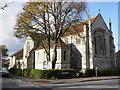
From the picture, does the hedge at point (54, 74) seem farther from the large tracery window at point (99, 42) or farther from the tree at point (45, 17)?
the large tracery window at point (99, 42)

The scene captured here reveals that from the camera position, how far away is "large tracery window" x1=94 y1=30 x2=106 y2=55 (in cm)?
3550

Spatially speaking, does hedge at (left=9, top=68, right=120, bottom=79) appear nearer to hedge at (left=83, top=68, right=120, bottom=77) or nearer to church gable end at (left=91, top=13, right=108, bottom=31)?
hedge at (left=83, top=68, right=120, bottom=77)

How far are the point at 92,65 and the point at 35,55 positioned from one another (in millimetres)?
15484

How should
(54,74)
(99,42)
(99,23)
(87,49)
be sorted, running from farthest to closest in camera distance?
(99,23) → (99,42) → (87,49) → (54,74)

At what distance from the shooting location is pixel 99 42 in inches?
1428

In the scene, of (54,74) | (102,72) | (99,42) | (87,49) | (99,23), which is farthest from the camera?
(99,23)

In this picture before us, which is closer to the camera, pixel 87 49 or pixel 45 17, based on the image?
pixel 45 17

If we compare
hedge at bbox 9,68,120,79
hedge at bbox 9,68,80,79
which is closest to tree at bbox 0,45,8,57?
hedge at bbox 9,68,120,79

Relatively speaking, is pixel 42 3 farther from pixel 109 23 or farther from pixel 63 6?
pixel 109 23

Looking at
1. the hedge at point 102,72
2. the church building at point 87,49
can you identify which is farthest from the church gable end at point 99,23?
the hedge at point 102,72

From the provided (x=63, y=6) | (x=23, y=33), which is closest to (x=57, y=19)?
(x=63, y=6)

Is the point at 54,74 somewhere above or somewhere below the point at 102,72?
above

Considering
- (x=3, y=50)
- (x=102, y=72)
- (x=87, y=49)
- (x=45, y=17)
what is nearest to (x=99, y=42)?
(x=87, y=49)

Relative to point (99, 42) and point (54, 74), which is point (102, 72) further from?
point (54, 74)
